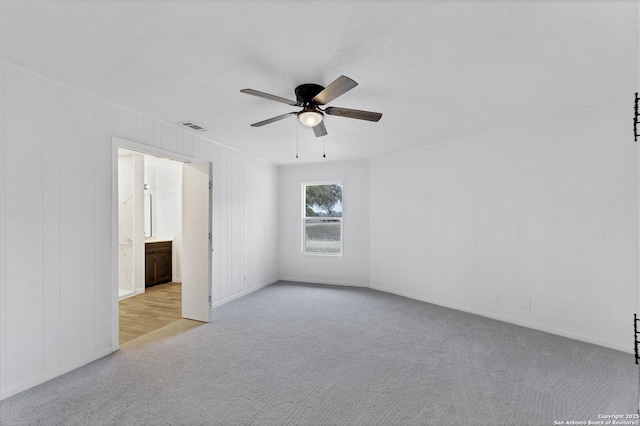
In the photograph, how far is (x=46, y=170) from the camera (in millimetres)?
2699

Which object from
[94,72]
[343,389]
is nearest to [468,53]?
[343,389]

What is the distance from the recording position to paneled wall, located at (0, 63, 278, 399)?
2.46m

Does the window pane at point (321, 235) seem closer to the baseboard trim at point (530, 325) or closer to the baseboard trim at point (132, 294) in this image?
the baseboard trim at point (530, 325)

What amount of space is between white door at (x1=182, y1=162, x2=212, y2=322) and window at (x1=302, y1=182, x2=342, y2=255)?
2761mm

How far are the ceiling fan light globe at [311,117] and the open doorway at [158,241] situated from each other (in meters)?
1.97

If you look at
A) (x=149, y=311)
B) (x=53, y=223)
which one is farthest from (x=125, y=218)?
(x=53, y=223)

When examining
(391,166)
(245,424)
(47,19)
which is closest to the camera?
(47,19)

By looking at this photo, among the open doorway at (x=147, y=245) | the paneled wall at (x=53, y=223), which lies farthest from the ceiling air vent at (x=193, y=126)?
the open doorway at (x=147, y=245)

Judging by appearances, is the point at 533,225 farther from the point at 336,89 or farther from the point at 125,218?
the point at 125,218

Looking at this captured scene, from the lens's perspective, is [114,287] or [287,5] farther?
[114,287]

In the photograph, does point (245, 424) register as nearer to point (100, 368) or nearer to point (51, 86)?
point (100, 368)

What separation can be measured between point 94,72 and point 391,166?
4.48 metres

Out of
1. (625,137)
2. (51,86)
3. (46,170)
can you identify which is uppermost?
(51,86)

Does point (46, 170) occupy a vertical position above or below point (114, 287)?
above
